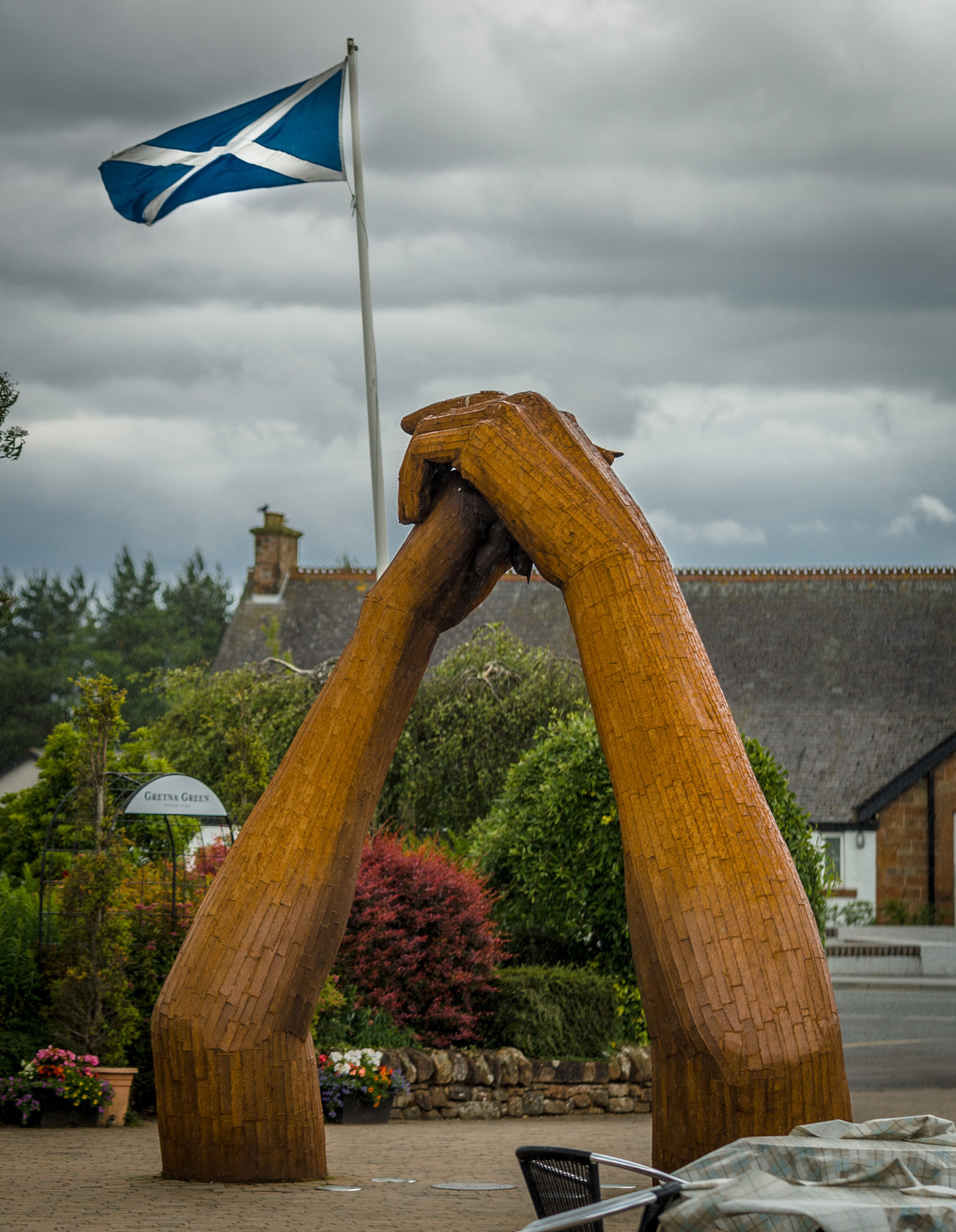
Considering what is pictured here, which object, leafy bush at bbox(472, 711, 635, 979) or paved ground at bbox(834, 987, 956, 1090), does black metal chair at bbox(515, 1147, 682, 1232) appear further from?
paved ground at bbox(834, 987, 956, 1090)

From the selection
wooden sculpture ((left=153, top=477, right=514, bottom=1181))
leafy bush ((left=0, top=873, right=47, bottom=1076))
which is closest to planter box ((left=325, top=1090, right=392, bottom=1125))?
leafy bush ((left=0, top=873, right=47, bottom=1076))

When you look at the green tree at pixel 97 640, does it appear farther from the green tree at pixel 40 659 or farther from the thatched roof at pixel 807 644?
the thatched roof at pixel 807 644

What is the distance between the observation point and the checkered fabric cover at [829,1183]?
377 cm

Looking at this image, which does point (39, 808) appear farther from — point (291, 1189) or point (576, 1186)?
point (576, 1186)

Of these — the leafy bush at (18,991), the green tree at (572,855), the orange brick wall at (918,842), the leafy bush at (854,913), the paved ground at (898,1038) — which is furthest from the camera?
the orange brick wall at (918,842)

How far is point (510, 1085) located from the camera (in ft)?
36.4

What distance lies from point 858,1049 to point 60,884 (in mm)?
9194

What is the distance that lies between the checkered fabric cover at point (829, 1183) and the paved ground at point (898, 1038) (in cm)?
771

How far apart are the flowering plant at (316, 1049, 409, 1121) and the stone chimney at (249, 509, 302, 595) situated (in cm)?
2182

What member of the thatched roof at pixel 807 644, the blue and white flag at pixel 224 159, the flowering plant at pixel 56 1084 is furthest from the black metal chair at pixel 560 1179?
the thatched roof at pixel 807 644

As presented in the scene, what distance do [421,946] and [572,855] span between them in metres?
1.96

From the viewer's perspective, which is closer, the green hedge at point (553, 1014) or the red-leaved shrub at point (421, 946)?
the red-leaved shrub at point (421, 946)

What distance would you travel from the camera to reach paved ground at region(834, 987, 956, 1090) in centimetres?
1266

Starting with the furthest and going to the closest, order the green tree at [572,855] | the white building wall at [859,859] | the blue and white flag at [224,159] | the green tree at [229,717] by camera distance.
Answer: the white building wall at [859,859], the green tree at [229,717], the green tree at [572,855], the blue and white flag at [224,159]
